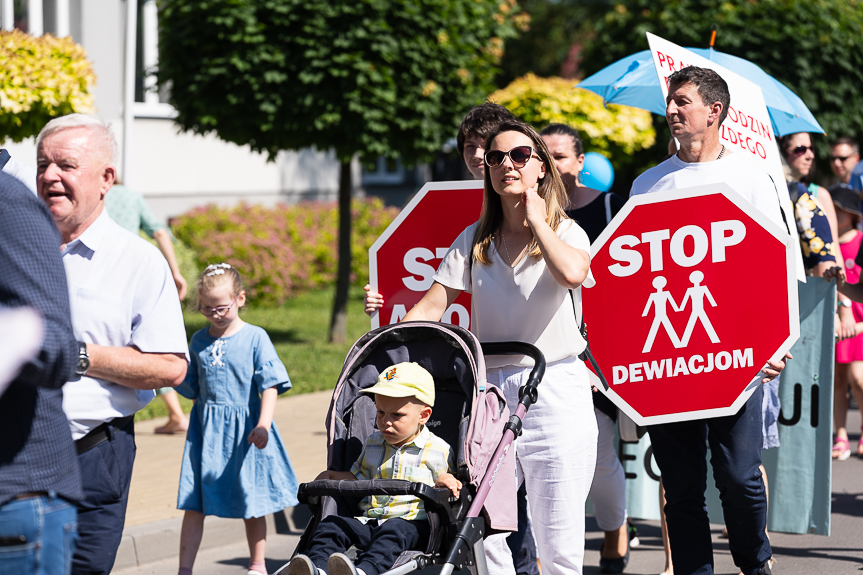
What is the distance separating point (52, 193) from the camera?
108 inches

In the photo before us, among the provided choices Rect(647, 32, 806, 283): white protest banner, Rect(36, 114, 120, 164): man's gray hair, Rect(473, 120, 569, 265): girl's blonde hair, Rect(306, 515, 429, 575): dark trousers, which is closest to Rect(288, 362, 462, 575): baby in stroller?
Rect(306, 515, 429, 575): dark trousers

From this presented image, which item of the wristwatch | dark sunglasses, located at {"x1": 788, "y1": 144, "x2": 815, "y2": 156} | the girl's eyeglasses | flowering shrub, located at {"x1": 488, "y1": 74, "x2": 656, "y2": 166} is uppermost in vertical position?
flowering shrub, located at {"x1": 488, "y1": 74, "x2": 656, "y2": 166}

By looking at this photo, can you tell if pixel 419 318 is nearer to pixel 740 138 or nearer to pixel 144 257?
pixel 144 257

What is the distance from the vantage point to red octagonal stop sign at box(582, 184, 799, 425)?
3.81m

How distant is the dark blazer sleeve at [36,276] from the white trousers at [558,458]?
1920mm

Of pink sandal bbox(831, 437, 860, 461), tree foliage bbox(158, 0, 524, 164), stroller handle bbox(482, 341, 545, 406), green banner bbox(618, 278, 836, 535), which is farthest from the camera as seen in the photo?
tree foliage bbox(158, 0, 524, 164)

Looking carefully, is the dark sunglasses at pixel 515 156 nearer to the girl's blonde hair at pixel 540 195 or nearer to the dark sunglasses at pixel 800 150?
the girl's blonde hair at pixel 540 195

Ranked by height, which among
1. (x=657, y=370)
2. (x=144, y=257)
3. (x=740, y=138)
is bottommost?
(x=657, y=370)

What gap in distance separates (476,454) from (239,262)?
12786 mm

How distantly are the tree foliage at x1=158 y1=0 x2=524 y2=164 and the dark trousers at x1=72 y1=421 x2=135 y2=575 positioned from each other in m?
7.72

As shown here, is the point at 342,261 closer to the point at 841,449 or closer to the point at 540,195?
the point at 841,449

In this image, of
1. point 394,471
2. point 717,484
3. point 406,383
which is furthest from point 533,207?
point 717,484

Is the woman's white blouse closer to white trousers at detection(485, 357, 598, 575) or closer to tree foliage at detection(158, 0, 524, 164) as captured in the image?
white trousers at detection(485, 357, 598, 575)

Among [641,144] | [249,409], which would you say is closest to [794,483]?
[249,409]
